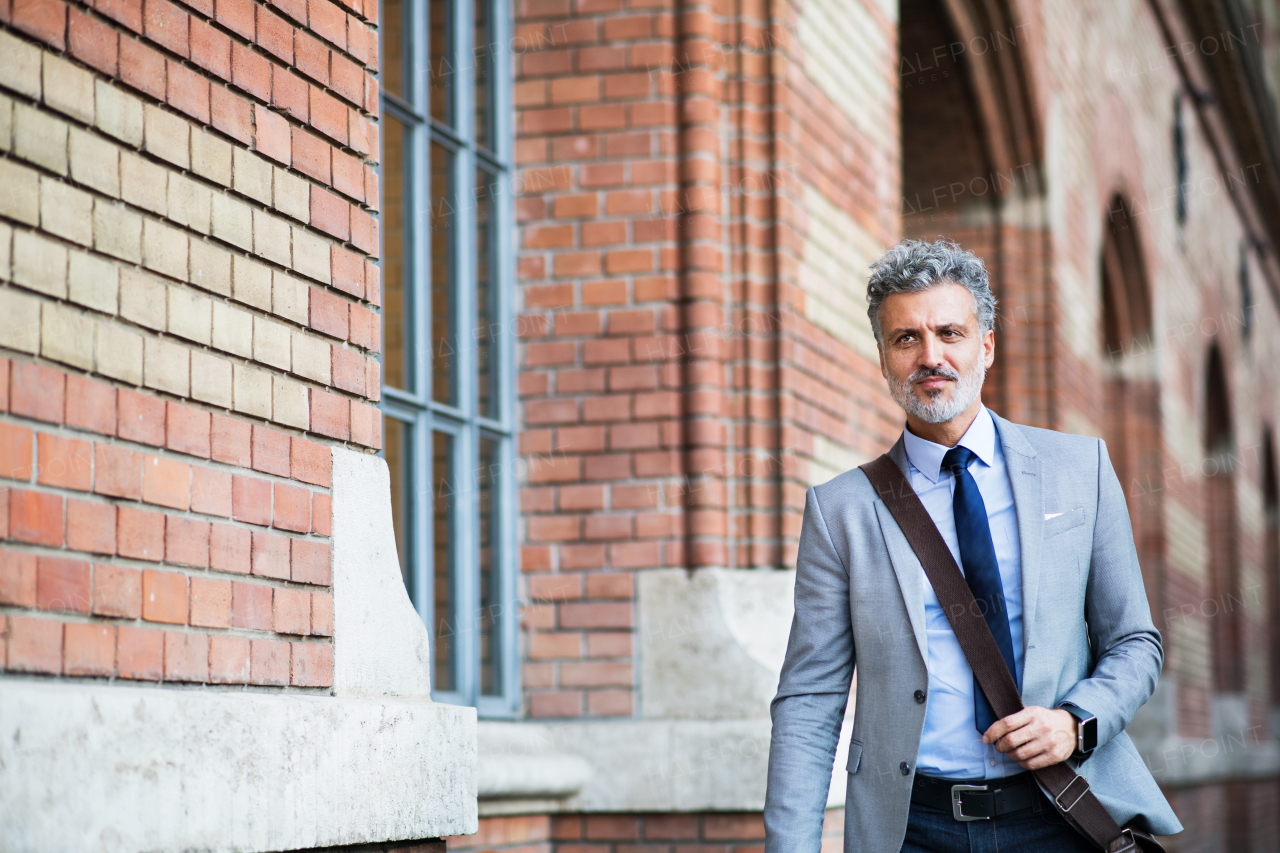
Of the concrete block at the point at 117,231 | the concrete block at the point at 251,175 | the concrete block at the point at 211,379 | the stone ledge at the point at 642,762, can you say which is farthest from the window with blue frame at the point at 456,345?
the concrete block at the point at 117,231

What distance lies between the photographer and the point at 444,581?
470 centimetres

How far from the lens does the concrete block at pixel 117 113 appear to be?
Result: 242 cm

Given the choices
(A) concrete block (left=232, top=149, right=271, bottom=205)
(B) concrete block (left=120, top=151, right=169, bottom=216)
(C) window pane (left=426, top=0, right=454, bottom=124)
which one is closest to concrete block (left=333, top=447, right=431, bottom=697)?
(A) concrete block (left=232, top=149, right=271, bottom=205)

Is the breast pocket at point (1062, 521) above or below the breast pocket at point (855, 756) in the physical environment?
above

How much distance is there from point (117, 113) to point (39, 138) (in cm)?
19

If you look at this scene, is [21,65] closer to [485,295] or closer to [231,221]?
[231,221]

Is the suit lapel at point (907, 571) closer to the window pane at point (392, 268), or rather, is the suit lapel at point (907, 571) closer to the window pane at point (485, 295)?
the window pane at point (485, 295)

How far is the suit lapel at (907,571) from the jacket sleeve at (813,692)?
0.42 feet

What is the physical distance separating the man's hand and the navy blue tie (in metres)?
0.10

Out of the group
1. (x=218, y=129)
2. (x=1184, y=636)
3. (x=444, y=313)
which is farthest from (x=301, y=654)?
(x=1184, y=636)

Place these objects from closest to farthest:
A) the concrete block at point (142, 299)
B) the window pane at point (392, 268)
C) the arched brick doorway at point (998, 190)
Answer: the concrete block at point (142, 299), the window pane at point (392, 268), the arched brick doorway at point (998, 190)

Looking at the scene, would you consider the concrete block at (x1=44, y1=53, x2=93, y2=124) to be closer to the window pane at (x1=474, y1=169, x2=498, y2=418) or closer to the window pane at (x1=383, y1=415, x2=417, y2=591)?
the window pane at (x1=383, y1=415, x2=417, y2=591)

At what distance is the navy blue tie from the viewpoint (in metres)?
2.68

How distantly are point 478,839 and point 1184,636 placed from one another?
9663 millimetres
